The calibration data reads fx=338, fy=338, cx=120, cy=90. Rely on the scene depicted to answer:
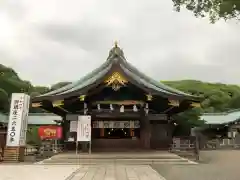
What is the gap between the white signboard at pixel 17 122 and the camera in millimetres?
15938

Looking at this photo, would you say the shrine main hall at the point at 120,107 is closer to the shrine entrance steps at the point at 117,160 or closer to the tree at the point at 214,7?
the shrine entrance steps at the point at 117,160

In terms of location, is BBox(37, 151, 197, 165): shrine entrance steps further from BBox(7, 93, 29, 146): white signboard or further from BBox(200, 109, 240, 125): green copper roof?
BBox(200, 109, 240, 125): green copper roof

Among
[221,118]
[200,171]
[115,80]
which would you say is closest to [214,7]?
[200,171]

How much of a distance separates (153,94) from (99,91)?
315 centimetres

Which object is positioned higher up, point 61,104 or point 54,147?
point 61,104

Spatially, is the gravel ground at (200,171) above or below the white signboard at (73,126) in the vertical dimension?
below

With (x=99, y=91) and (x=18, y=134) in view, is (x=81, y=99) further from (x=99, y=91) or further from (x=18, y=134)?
(x=18, y=134)

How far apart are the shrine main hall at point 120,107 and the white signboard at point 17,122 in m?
2.50

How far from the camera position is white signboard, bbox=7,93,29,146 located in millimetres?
15938

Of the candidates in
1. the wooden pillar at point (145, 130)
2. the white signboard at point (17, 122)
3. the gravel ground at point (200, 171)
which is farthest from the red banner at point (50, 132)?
the gravel ground at point (200, 171)

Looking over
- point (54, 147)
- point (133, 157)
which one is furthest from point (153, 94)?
point (54, 147)

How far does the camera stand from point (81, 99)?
1889 centimetres

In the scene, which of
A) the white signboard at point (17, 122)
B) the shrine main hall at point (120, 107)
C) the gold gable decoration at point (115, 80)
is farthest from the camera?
the shrine main hall at point (120, 107)

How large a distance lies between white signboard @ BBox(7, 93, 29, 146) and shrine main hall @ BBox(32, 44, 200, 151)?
8.19ft
